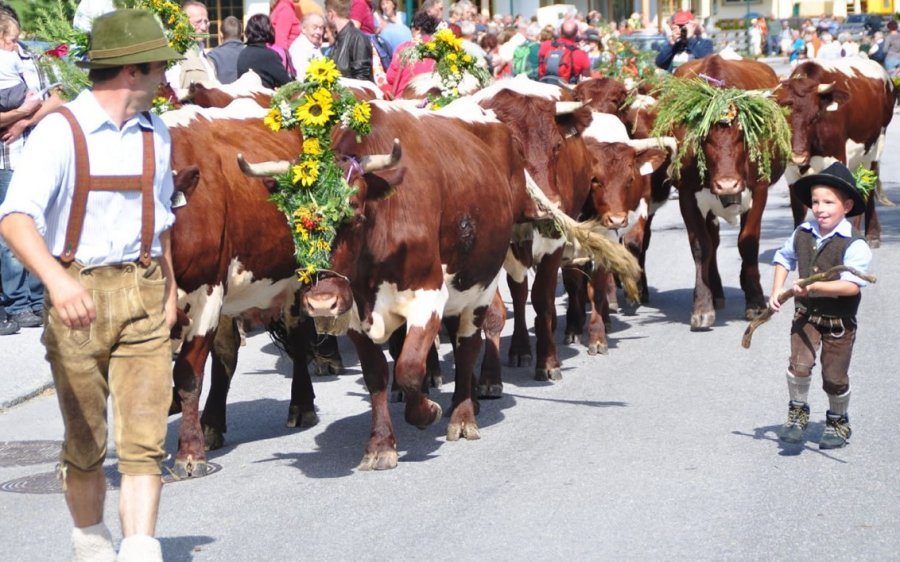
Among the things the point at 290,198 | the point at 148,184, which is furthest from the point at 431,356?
the point at 148,184

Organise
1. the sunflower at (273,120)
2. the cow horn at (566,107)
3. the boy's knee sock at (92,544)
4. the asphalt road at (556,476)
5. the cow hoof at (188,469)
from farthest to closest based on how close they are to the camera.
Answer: the cow horn at (566,107)
the cow hoof at (188,469)
the sunflower at (273,120)
the asphalt road at (556,476)
the boy's knee sock at (92,544)

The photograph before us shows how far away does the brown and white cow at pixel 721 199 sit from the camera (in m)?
12.3

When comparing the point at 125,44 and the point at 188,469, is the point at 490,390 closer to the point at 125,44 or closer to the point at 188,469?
the point at 188,469

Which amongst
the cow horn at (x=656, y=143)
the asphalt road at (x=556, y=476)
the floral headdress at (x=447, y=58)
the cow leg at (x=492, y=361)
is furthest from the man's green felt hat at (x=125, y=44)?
the cow horn at (x=656, y=143)

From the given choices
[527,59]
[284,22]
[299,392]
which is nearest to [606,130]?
[299,392]

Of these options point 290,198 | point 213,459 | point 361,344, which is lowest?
point 213,459

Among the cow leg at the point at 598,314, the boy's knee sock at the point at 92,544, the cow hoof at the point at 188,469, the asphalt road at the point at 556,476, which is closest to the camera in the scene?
the boy's knee sock at the point at 92,544

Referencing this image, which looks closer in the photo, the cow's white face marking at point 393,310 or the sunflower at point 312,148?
the sunflower at point 312,148

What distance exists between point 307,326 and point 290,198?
226cm

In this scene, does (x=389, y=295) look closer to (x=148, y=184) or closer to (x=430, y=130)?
(x=430, y=130)

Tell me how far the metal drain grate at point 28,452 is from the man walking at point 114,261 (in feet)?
10.2

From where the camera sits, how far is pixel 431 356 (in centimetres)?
1038

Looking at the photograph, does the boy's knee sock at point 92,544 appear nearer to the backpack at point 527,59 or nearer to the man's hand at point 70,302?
the man's hand at point 70,302

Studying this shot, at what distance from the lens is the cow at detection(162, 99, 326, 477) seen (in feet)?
26.2
